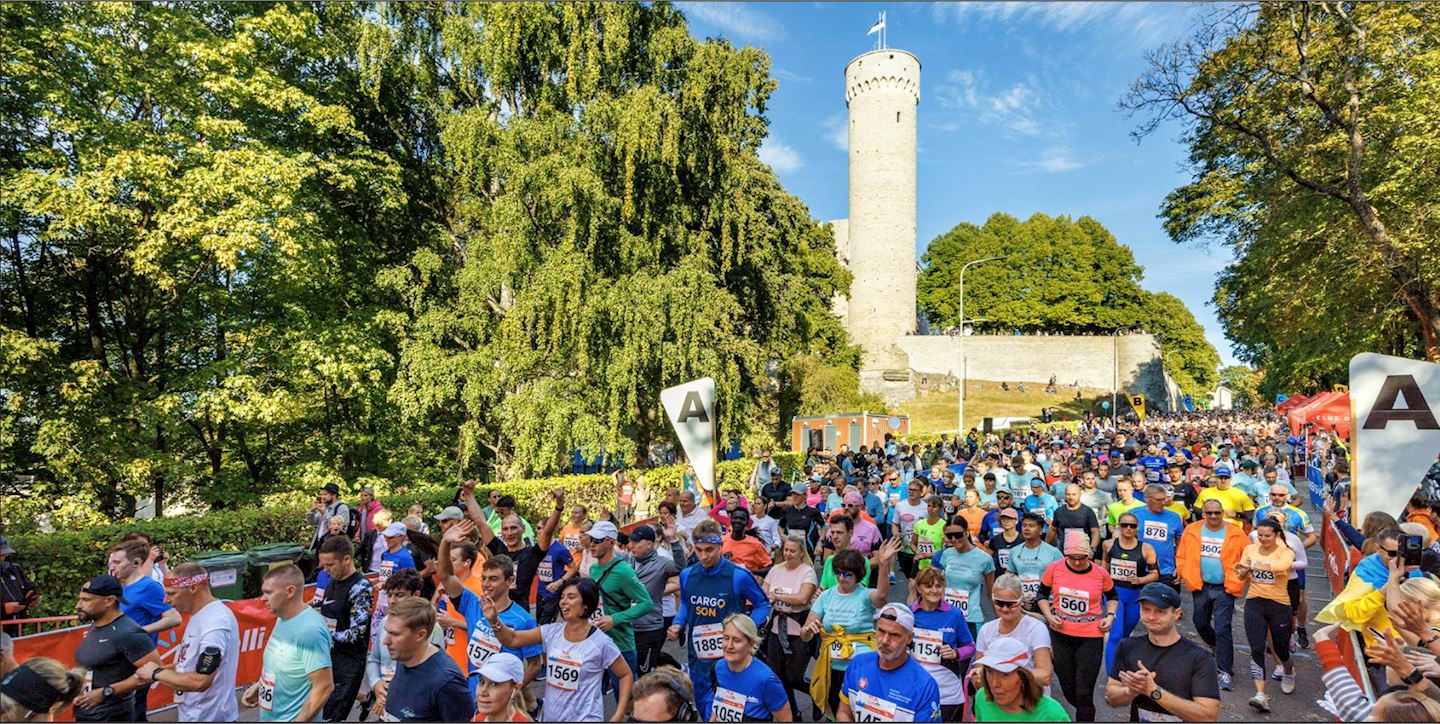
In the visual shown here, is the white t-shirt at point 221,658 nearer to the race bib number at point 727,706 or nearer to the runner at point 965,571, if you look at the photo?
the race bib number at point 727,706

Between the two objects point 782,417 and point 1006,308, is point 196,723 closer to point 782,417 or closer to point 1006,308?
point 782,417

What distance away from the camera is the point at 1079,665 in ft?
18.4

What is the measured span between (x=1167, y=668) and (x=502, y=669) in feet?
11.7

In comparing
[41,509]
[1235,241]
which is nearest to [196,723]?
[41,509]

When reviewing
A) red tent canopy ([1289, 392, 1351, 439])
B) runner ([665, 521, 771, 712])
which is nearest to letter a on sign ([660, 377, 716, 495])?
runner ([665, 521, 771, 712])

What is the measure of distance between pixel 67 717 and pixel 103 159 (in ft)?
44.1

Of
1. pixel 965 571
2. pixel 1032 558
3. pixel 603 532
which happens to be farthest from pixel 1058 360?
pixel 603 532

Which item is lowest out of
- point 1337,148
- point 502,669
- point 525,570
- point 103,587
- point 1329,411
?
point 525,570

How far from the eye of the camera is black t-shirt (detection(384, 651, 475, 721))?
3.80m

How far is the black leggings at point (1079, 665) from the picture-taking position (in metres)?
5.55

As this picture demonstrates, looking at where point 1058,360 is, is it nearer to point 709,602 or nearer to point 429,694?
point 709,602

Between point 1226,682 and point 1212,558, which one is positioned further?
point 1212,558

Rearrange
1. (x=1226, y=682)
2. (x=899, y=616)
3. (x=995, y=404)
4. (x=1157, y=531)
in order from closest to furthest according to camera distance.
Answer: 1. (x=899, y=616)
2. (x=1226, y=682)
3. (x=1157, y=531)
4. (x=995, y=404)

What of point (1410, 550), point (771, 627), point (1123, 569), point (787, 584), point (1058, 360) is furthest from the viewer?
point (1058, 360)
